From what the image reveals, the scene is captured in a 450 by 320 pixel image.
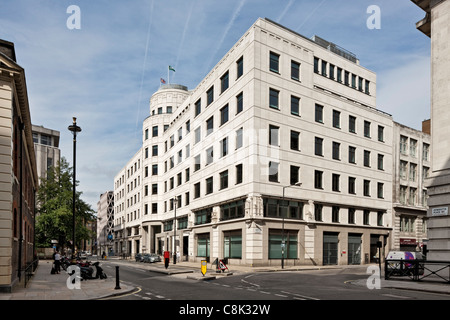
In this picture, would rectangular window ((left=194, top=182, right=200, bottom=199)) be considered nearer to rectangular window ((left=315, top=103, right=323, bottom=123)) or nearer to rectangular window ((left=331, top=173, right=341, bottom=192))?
rectangular window ((left=331, top=173, right=341, bottom=192))

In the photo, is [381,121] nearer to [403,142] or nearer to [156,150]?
[403,142]

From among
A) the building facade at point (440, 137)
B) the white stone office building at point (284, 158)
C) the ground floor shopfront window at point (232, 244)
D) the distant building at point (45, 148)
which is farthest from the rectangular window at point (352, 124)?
the distant building at point (45, 148)

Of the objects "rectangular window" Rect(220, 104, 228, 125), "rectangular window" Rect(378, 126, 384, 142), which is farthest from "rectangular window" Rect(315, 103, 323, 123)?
"rectangular window" Rect(378, 126, 384, 142)

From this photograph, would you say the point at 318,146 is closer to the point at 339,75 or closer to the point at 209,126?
the point at 339,75

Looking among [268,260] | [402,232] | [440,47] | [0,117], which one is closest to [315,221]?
[268,260]

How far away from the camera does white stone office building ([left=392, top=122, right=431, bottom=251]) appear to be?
5653 centimetres

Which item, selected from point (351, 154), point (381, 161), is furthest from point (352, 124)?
point (381, 161)

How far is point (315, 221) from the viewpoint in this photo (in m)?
44.9

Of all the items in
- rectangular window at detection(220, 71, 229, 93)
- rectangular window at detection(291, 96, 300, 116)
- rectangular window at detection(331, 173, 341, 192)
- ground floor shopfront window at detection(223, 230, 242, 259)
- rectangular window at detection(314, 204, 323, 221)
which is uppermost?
rectangular window at detection(220, 71, 229, 93)

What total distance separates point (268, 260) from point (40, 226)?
3458 cm

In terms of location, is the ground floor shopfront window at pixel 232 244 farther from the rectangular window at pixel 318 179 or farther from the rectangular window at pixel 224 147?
the rectangular window at pixel 318 179

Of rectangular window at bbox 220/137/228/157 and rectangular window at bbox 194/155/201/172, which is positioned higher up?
rectangular window at bbox 220/137/228/157

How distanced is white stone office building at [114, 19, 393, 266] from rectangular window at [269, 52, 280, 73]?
0.14 meters

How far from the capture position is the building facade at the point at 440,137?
81.1ft
